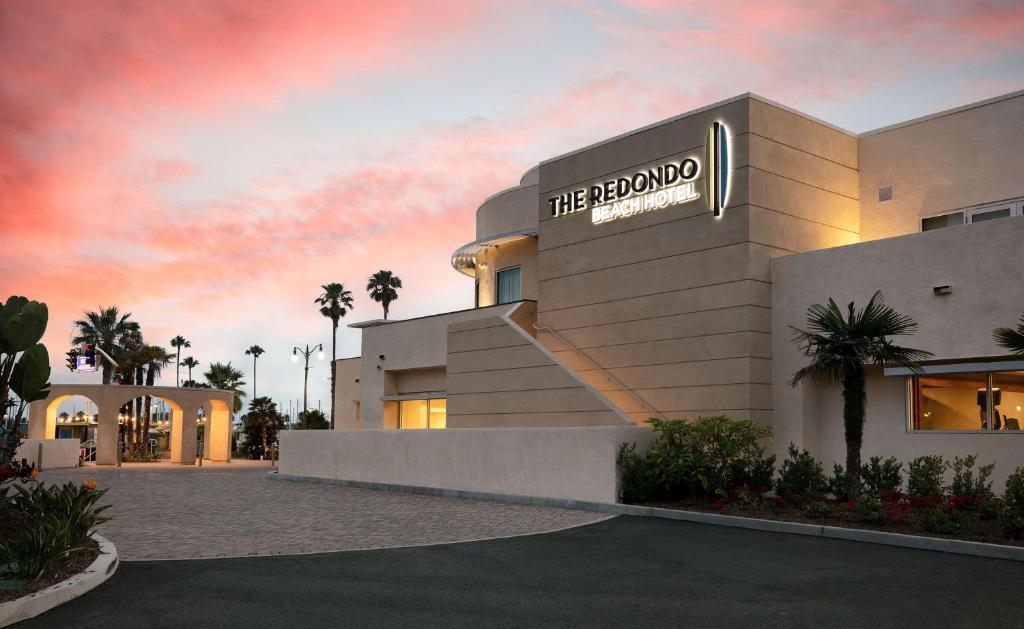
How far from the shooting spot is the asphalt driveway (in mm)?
8289

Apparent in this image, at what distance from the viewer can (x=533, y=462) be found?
21.3 metres

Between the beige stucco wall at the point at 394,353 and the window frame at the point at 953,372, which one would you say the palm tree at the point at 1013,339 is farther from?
the beige stucco wall at the point at 394,353

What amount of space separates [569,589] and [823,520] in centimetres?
768

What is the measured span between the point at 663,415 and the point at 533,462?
386 centimetres

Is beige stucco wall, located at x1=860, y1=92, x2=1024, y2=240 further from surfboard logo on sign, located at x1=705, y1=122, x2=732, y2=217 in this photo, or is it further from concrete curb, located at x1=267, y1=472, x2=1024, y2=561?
concrete curb, located at x1=267, y1=472, x2=1024, y2=561

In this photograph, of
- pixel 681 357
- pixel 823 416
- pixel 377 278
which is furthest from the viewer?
pixel 377 278

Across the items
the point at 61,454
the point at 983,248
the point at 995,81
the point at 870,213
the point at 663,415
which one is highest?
the point at 995,81

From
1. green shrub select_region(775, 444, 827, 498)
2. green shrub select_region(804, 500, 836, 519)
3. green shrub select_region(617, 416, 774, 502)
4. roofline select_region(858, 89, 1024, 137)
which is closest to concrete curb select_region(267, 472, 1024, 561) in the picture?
green shrub select_region(804, 500, 836, 519)

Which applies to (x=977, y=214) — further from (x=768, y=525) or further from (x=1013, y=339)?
(x=768, y=525)

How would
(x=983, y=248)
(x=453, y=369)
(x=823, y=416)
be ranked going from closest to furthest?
(x=983, y=248)
(x=823, y=416)
(x=453, y=369)

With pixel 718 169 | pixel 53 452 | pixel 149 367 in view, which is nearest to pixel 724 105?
pixel 718 169

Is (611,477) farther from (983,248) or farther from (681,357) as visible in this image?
(983,248)

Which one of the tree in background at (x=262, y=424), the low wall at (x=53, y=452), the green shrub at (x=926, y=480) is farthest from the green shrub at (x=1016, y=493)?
the tree in background at (x=262, y=424)

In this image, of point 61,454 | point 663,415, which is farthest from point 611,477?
point 61,454
